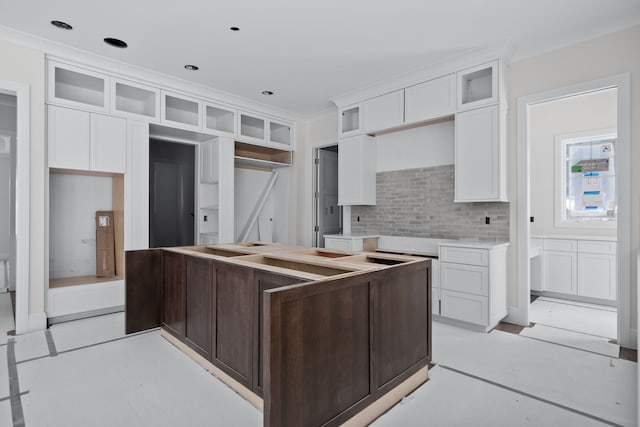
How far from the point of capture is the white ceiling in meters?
2.69

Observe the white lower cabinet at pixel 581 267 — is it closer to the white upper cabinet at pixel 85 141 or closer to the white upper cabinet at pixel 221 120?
the white upper cabinet at pixel 221 120

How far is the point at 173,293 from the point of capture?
9.24ft

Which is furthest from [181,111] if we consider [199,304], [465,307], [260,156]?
[465,307]

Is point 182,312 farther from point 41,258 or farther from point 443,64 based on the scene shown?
point 443,64

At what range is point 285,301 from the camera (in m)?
1.38

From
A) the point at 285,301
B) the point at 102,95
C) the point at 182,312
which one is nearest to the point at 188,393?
the point at 182,312

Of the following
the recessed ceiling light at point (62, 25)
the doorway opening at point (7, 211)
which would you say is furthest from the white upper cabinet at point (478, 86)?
the doorway opening at point (7, 211)

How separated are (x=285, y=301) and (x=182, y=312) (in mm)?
1650

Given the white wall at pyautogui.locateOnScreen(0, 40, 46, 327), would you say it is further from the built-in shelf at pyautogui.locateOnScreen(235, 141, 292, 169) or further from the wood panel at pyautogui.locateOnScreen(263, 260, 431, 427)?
the wood panel at pyautogui.locateOnScreen(263, 260, 431, 427)

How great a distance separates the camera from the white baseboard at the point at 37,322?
10.5ft

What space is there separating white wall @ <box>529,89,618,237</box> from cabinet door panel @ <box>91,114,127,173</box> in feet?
17.4

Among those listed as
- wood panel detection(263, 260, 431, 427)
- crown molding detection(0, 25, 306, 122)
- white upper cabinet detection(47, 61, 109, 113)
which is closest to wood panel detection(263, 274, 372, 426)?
wood panel detection(263, 260, 431, 427)

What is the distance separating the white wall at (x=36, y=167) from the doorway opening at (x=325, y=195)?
3.68m

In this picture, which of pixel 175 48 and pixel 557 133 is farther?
pixel 557 133
